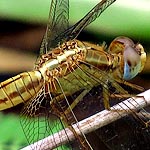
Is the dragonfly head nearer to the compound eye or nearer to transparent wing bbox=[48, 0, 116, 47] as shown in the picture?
the compound eye

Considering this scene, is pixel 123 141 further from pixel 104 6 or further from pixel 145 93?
pixel 104 6

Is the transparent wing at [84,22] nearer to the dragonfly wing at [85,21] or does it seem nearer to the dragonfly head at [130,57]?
the dragonfly wing at [85,21]

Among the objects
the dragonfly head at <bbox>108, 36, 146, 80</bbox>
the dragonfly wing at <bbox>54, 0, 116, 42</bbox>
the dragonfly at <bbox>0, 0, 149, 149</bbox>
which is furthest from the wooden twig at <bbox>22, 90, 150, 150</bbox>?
the dragonfly wing at <bbox>54, 0, 116, 42</bbox>

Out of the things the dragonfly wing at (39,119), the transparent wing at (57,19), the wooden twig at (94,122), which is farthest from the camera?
the transparent wing at (57,19)

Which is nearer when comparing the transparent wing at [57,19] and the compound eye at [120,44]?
the compound eye at [120,44]

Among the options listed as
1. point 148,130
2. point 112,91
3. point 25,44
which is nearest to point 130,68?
point 112,91

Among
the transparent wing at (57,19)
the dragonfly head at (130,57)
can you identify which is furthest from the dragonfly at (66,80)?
the transparent wing at (57,19)

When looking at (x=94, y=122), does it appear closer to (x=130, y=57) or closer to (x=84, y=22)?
(x=130, y=57)
